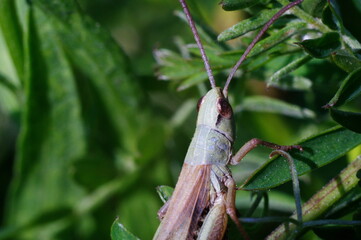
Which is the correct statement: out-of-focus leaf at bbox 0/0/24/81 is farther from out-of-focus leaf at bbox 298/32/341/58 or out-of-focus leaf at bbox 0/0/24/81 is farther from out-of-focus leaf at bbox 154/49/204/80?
out-of-focus leaf at bbox 298/32/341/58

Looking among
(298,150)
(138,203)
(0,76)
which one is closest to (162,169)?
(138,203)

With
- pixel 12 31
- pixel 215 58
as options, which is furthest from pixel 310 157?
pixel 12 31

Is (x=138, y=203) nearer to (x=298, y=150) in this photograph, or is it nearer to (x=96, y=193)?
(x=96, y=193)

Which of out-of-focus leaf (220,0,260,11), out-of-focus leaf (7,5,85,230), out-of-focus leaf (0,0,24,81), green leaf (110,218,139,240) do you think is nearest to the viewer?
out-of-focus leaf (220,0,260,11)

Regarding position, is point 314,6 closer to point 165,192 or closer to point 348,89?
point 348,89

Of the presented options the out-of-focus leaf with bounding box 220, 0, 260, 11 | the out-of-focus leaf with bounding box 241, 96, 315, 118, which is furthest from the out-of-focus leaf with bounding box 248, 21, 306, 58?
the out-of-focus leaf with bounding box 241, 96, 315, 118

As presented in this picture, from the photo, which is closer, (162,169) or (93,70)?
(93,70)
